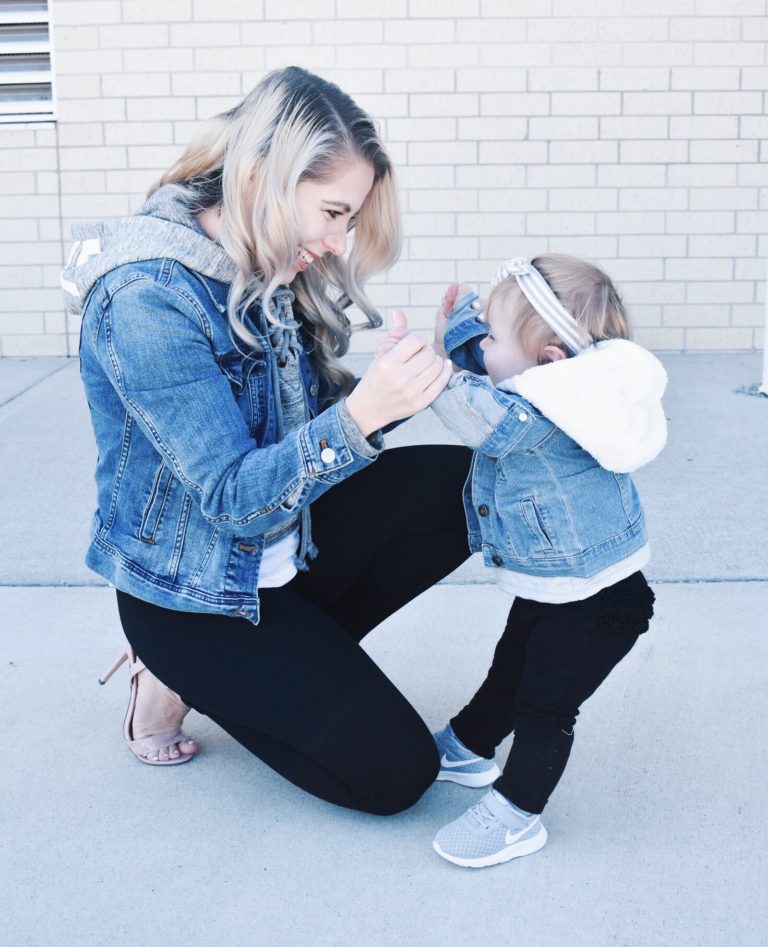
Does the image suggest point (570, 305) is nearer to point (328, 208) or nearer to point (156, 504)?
point (328, 208)

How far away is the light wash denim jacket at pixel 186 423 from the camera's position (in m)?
2.06

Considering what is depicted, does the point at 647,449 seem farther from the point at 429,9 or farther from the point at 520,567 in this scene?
the point at 429,9

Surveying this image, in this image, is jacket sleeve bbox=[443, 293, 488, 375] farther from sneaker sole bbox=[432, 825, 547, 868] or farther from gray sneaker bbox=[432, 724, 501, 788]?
sneaker sole bbox=[432, 825, 547, 868]

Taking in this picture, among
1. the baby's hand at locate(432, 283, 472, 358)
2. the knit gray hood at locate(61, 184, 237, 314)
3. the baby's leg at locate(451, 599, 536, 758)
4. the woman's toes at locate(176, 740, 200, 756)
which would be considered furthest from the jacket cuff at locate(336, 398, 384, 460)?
the woman's toes at locate(176, 740, 200, 756)

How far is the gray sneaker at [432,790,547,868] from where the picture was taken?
209 centimetres

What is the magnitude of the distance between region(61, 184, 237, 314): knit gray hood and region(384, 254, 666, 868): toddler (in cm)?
54

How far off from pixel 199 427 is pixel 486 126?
526cm

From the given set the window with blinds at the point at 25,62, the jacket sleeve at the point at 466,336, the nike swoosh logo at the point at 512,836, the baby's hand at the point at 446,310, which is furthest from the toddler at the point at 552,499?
the window with blinds at the point at 25,62

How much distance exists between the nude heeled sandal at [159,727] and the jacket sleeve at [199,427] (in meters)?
0.56

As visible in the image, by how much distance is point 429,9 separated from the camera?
6.71 m

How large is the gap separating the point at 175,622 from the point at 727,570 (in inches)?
75.9

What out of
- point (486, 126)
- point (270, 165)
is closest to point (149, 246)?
point (270, 165)

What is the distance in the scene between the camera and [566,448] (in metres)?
2.22

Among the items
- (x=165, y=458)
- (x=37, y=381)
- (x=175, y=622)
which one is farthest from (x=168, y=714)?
(x=37, y=381)
